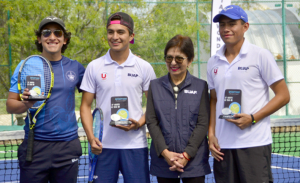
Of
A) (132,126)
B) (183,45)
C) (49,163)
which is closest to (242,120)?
(183,45)

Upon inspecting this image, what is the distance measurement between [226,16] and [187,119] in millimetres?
912

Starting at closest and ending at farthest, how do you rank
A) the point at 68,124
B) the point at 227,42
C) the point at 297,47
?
1. the point at 227,42
2. the point at 68,124
3. the point at 297,47

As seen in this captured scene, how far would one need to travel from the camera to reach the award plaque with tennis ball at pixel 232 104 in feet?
9.53

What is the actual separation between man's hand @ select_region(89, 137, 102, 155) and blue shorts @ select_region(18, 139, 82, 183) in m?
0.26

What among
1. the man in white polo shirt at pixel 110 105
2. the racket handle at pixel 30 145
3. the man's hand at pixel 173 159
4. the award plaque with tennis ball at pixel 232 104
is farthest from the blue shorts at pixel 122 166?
the award plaque with tennis ball at pixel 232 104

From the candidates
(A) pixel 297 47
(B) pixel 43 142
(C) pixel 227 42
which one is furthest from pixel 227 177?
(A) pixel 297 47

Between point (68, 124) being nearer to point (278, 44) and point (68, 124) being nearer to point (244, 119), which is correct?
point (244, 119)

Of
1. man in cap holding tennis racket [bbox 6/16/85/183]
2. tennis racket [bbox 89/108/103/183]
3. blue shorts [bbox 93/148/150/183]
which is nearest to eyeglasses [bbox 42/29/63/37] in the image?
man in cap holding tennis racket [bbox 6/16/85/183]

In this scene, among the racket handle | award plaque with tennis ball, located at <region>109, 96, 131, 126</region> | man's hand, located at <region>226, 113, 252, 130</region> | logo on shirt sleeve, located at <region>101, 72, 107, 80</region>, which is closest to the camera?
man's hand, located at <region>226, 113, 252, 130</region>

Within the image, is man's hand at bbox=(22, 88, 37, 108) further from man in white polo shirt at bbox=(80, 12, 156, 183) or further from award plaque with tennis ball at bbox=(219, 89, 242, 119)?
award plaque with tennis ball at bbox=(219, 89, 242, 119)

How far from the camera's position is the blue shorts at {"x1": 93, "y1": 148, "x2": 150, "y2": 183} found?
3225 millimetres

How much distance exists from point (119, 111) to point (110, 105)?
0.18 m

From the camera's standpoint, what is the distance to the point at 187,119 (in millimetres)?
3021

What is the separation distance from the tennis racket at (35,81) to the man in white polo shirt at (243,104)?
1.45 m
